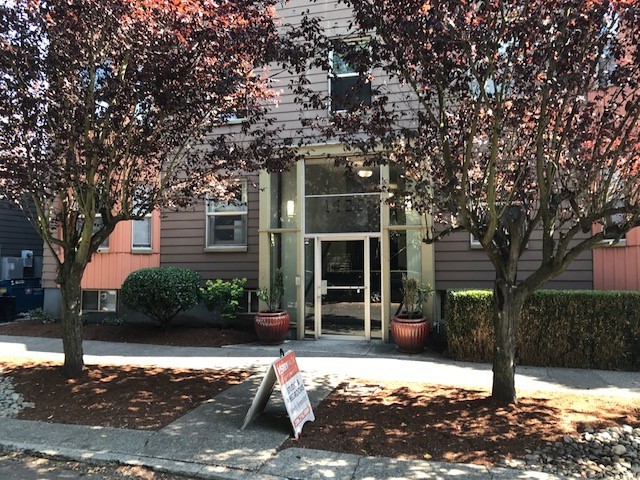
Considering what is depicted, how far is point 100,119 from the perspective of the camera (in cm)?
627

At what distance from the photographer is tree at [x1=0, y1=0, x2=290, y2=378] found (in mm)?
5566

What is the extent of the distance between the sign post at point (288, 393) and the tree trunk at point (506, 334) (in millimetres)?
2140

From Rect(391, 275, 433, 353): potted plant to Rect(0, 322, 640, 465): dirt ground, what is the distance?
2079 mm

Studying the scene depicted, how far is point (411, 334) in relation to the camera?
8414 millimetres

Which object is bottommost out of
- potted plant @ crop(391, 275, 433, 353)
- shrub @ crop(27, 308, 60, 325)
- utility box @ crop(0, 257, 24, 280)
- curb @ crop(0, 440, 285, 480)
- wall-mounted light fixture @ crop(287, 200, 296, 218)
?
curb @ crop(0, 440, 285, 480)

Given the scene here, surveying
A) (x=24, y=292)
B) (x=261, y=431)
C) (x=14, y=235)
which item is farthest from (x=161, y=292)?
(x=14, y=235)

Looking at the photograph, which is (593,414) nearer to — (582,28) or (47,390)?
(582,28)

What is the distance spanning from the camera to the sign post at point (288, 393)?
464 centimetres

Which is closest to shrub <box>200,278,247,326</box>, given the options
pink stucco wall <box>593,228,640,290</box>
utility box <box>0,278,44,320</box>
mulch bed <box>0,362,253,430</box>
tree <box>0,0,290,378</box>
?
mulch bed <box>0,362,253,430</box>

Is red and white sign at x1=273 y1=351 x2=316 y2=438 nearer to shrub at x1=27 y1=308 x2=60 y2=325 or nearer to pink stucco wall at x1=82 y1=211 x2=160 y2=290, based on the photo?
pink stucco wall at x1=82 y1=211 x2=160 y2=290

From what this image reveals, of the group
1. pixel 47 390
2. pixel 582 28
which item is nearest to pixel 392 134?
pixel 582 28

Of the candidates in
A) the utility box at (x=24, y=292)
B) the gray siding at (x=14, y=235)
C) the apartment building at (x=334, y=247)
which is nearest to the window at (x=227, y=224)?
the apartment building at (x=334, y=247)

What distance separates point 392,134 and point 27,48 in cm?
459

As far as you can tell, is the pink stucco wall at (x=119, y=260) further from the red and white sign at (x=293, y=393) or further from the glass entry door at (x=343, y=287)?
the red and white sign at (x=293, y=393)
